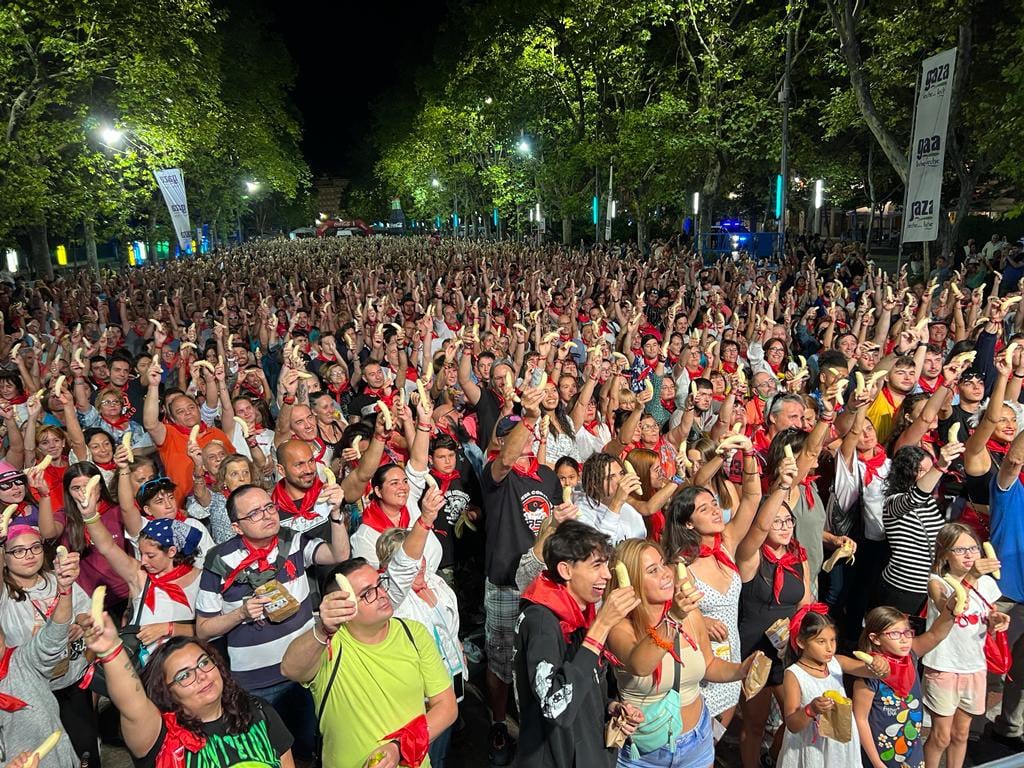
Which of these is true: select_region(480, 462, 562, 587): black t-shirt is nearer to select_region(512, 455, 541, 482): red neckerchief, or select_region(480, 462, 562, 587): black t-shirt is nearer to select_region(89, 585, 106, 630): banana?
select_region(512, 455, 541, 482): red neckerchief

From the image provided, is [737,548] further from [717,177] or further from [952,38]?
Answer: [717,177]

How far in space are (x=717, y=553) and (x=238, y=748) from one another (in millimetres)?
2326

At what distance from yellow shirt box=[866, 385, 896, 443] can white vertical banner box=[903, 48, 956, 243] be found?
786cm

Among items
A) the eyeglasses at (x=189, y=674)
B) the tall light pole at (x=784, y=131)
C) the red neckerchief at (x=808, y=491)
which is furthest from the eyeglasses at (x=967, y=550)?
the tall light pole at (x=784, y=131)

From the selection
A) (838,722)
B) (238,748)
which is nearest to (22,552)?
(238,748)

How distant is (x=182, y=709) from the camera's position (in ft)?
8.52

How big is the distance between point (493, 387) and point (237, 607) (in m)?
3.58

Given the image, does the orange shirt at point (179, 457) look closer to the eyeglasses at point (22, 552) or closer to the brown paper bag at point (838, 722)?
the eyeglasses at point (22, 552)

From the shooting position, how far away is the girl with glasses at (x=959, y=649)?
3.62 metres

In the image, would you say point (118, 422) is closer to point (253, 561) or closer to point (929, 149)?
point (253, 561)

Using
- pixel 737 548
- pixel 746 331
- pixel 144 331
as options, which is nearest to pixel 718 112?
pixel 746 331

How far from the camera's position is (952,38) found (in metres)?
16.0

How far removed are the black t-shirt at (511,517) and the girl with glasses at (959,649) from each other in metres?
2.04

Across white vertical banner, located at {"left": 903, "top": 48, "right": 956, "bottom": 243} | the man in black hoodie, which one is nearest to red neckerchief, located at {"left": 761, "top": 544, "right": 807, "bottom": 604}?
the man in black hoodie
